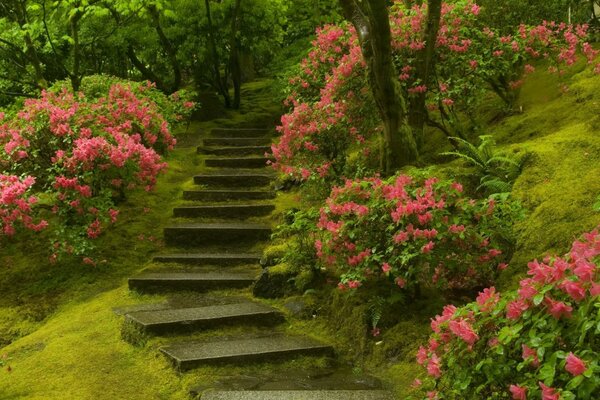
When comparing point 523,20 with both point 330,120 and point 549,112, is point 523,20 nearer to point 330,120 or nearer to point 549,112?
point 549,112

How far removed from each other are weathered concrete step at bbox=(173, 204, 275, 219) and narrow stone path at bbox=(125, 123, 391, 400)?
0.01 metres

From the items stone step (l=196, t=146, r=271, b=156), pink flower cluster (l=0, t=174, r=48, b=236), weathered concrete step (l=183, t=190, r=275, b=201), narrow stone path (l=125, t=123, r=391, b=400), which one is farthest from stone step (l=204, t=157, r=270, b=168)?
pink flower cluster (l=0, t=174, r=48, b=236)

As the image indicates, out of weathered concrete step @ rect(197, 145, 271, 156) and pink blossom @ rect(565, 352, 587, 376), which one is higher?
weathered concrete step @ rect(197, 145, 271, 156)

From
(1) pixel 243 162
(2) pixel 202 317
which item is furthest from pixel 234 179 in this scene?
(2) pixel 202 317

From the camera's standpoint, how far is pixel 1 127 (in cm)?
750

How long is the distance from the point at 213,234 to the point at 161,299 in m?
1.57

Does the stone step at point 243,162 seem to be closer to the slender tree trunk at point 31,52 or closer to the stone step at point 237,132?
the stone step at point 237,132

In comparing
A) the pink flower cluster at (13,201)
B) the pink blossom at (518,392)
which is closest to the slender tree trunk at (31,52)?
the pink flower cluster at (13,201)

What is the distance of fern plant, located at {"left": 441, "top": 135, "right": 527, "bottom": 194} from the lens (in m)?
6.10

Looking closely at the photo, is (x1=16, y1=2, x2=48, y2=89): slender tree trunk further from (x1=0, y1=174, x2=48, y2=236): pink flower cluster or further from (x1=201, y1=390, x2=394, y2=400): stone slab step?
(x1=201, y1=390, x2=394, y2=400): stone slab step

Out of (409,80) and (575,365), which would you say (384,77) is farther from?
(575,365)

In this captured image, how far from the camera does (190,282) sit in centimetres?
668

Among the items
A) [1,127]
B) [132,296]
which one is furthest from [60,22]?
[132,296]

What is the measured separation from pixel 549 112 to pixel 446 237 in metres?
4.37
